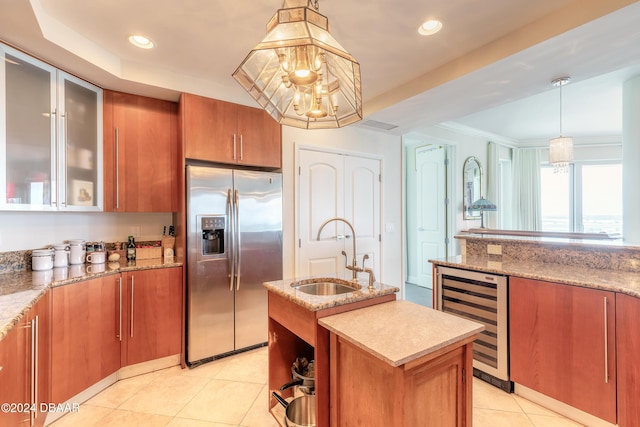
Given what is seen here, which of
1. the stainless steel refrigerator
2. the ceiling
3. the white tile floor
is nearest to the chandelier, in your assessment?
the ceiling

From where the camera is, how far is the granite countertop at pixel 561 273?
66.3 inches

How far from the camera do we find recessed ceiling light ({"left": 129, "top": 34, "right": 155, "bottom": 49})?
→ 2031 mm

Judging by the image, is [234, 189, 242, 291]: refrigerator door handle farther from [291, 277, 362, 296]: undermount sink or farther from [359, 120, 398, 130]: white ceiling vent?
[359, 120, 398, 130]: white ceiling vent

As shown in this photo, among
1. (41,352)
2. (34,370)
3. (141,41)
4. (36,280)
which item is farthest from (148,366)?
(141,41)

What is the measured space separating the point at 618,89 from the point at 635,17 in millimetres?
2670

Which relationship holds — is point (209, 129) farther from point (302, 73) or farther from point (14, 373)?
point (14, 373)

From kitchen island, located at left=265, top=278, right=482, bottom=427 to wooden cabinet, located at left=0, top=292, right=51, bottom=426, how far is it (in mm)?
1230

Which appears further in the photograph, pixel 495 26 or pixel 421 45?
pixel 421 45

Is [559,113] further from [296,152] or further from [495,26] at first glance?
[296,152]

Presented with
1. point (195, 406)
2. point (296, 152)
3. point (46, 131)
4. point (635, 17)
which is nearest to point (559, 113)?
point (635, 17)

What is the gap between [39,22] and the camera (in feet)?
5.50

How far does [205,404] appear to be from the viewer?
2.05 meters

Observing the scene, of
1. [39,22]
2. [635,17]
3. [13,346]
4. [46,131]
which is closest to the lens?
[13,346]

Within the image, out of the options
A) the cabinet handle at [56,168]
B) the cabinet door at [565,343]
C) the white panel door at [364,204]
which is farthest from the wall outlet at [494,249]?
the cabinet handle at [56,168]
